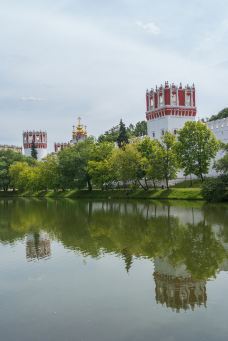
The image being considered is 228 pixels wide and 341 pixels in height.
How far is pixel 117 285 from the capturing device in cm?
1302

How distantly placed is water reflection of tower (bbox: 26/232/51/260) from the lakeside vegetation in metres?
21.8

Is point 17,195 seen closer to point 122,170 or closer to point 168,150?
point 122,170

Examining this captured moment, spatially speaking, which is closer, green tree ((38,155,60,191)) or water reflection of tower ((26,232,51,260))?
water reflection of tower ((26,232,51,260))

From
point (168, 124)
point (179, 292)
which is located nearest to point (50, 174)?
point (168, 124)

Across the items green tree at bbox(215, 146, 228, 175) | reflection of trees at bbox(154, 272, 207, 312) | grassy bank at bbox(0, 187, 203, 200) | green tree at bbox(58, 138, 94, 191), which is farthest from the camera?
green tree at bbox(58, 138, 94, 191)

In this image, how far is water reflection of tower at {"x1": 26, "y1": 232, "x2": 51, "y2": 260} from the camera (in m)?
18.5

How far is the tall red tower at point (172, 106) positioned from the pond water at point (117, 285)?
40.2 m

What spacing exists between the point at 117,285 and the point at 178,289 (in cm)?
187

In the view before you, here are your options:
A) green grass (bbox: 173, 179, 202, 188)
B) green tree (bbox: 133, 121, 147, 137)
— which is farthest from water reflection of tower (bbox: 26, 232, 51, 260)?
green tree (bbox: 133, 121, 147, 137)

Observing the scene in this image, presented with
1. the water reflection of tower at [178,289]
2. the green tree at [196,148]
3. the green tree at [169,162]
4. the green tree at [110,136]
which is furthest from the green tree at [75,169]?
the water reflection of tower at [178,289]

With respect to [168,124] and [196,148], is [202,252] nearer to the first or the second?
[196,148]

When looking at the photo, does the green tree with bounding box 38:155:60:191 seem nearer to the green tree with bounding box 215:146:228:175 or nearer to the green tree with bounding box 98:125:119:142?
the green tree with bounding box 98:125:119:142

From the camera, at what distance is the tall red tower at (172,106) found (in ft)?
206

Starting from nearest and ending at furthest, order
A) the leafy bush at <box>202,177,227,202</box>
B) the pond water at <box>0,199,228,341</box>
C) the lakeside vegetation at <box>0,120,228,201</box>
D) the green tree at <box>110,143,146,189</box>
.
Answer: the pond water at <box>0,199,228,341</box> → the leafy bush at <box>202,177,227,202</box> → the lakeside vegetation at <box>0,120,228,201</box> → the green tree at <box>110,143,146,189</box>
